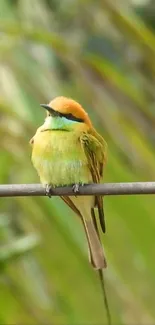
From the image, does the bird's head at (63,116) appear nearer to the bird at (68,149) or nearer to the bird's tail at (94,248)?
the bird at (68,149)

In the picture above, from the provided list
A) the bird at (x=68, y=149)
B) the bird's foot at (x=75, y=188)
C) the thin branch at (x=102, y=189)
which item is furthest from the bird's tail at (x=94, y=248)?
the thin branch at (x=102, y=189)

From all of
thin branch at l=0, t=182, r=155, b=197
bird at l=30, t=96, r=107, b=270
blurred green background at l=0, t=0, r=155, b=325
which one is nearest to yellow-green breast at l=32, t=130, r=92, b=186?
bird at l=30, t=96, r=107, b=270

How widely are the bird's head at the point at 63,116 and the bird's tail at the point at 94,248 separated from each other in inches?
6.6

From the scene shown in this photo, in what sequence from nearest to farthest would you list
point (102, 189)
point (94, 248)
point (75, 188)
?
point (102, 189) → point (75, 188) → point (94, 248)

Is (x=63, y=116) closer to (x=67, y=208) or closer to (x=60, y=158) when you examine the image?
(x=60, y=158)

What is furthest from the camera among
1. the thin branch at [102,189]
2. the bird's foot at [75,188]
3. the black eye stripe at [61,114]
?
the black eye stripe at [61,114]

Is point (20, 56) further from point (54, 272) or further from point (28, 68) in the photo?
point (54, 272)

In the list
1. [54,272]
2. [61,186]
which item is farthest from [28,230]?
[61,186]

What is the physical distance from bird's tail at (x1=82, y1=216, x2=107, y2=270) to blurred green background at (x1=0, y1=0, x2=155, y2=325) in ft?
0.53

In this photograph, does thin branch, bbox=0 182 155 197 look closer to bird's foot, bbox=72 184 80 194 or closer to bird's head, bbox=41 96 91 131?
bird's foot, bbox=72 184 80 194

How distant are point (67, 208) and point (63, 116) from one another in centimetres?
51

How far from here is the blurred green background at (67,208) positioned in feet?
5.24

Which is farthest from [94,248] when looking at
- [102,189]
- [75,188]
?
[102,189]

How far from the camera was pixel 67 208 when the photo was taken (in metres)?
1.74
